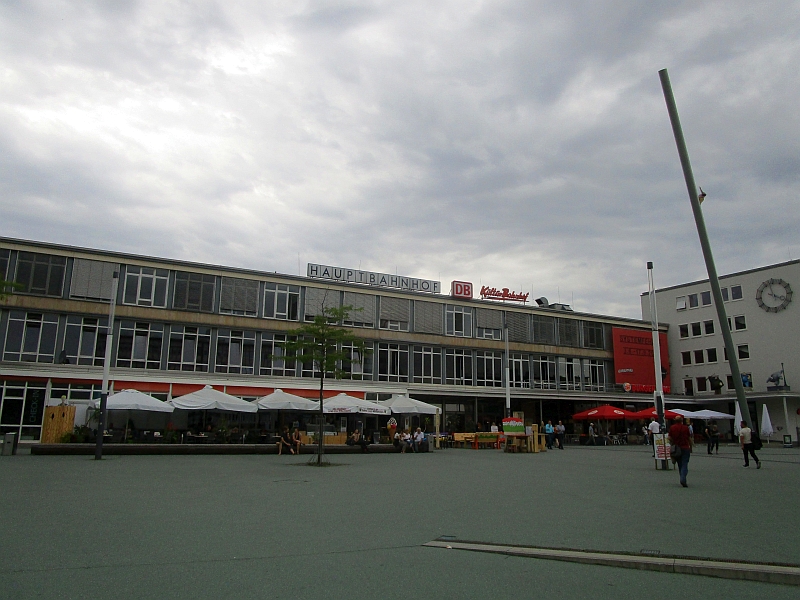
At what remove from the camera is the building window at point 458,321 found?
50.0 meters

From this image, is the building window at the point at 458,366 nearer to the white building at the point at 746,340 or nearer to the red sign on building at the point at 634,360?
the red sign on building at the point at 634,360

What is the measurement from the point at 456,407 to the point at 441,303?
7.90m

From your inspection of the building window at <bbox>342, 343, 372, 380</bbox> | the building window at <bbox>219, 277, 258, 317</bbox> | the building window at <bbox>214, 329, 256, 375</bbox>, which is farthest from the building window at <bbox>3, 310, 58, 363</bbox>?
the building window at <bbox>342, 343, 372, 380</bbox>

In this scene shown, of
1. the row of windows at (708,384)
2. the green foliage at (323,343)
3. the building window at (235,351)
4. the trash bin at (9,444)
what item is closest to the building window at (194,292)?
the building window at (235,351)

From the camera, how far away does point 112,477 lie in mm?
16609

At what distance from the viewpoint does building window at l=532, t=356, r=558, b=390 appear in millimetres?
52969

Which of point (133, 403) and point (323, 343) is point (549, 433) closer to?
point (323, 343)

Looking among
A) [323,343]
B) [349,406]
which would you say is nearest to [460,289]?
[349,406]

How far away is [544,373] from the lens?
176ft

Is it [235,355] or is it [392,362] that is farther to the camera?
[392,362]

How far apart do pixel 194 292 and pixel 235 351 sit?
14.5 feet

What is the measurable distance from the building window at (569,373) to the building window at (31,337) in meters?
36.9

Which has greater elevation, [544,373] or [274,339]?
[274,339]

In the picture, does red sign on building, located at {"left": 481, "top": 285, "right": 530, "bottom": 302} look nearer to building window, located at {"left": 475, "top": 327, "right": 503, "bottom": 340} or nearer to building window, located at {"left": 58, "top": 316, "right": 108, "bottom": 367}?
building window, located at {"left": 475, "top": 327, "right": 503, "bottom": 340}
